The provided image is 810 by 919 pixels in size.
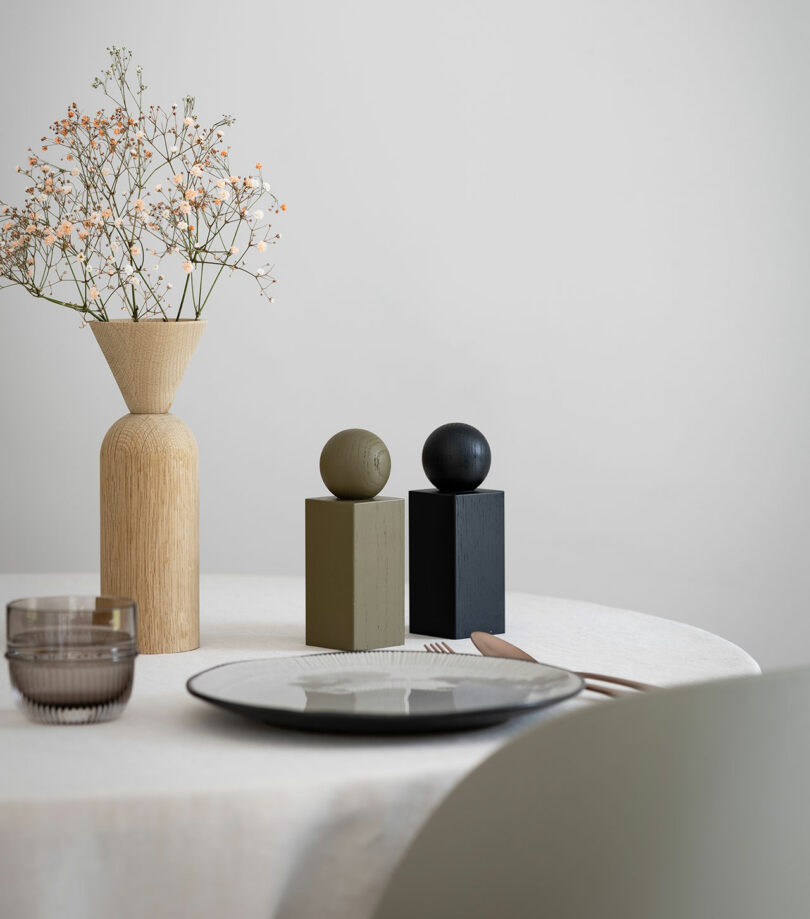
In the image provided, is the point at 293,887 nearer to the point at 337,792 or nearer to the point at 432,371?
the point at 337,792

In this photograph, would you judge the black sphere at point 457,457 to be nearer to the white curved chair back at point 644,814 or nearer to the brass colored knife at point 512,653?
the brass colored knife at point 512,653

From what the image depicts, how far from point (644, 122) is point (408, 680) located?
252 centimetres

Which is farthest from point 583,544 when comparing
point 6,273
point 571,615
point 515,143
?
point 6,273

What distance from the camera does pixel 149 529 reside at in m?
1.28

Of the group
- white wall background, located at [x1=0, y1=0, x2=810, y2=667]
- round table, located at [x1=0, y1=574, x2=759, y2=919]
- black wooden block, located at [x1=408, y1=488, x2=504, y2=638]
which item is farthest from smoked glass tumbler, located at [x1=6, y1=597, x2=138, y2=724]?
white wall background, located at [x1=0, y1=0, x2=810, y2=667]

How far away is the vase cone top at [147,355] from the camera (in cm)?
129

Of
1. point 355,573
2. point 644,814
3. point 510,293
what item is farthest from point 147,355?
point 510,293

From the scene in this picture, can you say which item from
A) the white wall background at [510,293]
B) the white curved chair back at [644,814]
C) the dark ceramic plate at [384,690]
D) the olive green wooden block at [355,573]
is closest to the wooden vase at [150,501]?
the olive green wooden block at [355,573]

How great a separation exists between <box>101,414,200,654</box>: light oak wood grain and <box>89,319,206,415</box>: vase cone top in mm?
40

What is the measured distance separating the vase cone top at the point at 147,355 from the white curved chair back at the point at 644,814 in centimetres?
72

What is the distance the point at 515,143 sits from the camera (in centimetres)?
315

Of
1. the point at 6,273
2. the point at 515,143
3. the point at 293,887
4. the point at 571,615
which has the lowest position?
the point at 293,887

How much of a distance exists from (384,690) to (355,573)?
0.95ft

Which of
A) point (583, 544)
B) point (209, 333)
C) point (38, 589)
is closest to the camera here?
point (38, 589)
